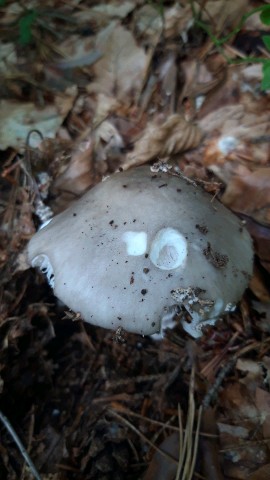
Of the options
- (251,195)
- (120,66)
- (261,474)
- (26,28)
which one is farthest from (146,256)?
(26,28)

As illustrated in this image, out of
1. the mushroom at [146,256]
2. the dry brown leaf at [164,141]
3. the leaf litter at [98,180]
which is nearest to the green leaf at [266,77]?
the leaf litter at [98,180]

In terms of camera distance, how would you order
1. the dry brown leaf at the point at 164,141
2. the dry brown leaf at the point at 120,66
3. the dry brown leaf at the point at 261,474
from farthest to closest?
the dry brown leaf at the point at 120,66
the dry brown leaf at the point at 164,141
the dry brown leaf at the point at 261,474

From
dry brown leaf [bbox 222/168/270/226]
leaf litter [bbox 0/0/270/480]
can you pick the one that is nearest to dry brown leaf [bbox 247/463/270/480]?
leaf litter [bbox 0/0/270/480]

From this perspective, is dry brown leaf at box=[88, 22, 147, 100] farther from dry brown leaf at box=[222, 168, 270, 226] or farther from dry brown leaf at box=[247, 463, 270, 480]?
dry brown leaf at box=[247, 463, 270, 480]

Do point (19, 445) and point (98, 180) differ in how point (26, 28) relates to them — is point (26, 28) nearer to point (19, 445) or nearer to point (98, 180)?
point (98, 180)

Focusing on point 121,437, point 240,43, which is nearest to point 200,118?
point 240,43

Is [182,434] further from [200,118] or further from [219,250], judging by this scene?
[200,118]

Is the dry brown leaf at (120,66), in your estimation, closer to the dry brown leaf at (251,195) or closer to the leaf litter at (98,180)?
the leaf litter at (98,180)
